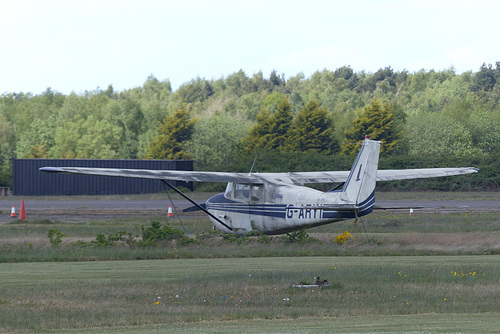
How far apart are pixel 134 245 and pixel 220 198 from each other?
3.84 meters

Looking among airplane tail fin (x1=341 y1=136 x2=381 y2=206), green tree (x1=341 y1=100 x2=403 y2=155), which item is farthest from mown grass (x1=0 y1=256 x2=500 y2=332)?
green tree (x1=341 y1=100 x2=403 y2=155)

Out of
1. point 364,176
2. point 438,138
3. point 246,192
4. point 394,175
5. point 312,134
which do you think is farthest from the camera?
point 438,138

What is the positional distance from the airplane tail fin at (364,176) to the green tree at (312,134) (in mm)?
53161

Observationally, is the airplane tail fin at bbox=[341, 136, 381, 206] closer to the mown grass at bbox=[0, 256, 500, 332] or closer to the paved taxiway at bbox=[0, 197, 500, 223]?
the mown grass at bbox=[0, 256, 500, 332]

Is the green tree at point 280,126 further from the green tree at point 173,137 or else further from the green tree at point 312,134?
the green tree at point 173,137

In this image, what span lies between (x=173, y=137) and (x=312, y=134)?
55.7 ft

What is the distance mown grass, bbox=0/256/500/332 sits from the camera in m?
12.0

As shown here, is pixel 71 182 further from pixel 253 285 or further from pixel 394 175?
pixel 253 285

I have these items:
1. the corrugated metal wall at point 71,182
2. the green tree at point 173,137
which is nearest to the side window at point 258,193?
the corrugated metal wall at point 71,182

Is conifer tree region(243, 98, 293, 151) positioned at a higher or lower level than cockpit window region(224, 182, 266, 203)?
higher

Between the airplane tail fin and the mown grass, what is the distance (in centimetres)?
269

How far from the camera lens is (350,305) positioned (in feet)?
42.1

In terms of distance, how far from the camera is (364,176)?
21.2 metres

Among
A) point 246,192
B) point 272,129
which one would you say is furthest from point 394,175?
point 272,129
